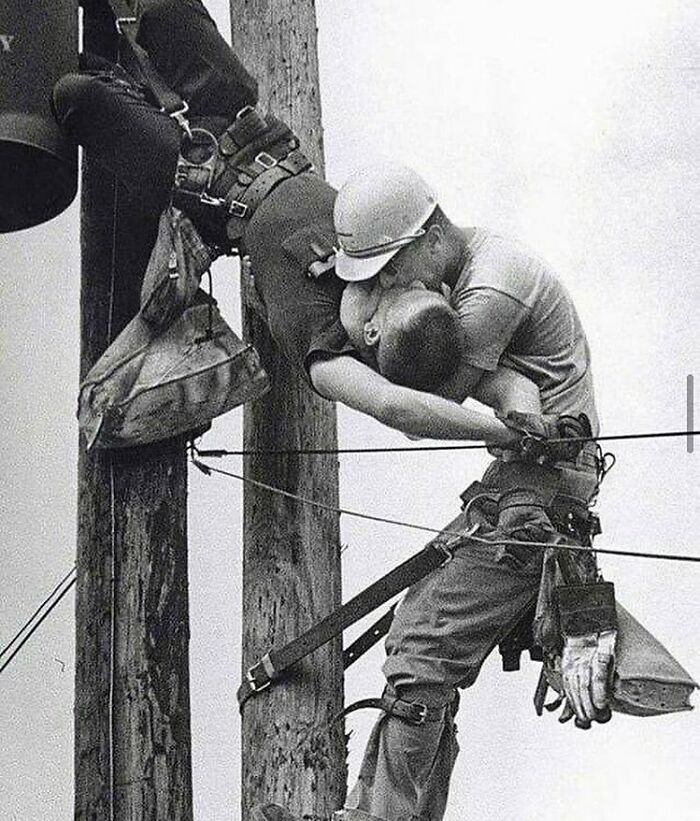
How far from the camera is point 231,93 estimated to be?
206 inches

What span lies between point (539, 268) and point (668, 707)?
1.09 meters

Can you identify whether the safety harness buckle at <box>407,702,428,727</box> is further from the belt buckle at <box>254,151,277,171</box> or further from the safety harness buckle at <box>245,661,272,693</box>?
the belt buckle at <box>254,151,277,171</box>

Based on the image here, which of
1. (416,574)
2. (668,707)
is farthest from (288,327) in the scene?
(668,707)

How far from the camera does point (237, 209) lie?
5.10 metres

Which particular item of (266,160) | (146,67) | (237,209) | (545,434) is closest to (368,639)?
(545,434)

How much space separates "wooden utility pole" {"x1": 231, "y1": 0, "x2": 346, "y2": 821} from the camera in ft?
16.1

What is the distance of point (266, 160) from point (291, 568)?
3.59ft

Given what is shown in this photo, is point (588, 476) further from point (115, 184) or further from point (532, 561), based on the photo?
point (115, 184)

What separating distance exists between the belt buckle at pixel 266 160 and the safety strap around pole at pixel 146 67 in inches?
8.7

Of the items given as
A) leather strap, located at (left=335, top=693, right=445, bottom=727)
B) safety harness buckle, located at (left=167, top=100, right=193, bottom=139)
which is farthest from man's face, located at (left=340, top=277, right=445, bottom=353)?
leather strap, located at (left=335, top=693, right=445, bottom=727)

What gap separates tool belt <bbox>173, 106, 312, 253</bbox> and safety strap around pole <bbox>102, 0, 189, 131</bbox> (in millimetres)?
91

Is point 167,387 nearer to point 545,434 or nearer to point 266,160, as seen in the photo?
point 266,160

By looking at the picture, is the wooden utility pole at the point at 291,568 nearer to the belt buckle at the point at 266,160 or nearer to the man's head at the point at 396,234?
the belt buckle at the point at 266,160

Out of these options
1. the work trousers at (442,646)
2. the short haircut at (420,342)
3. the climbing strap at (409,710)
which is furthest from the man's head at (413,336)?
the climbing strap at (409,710)
